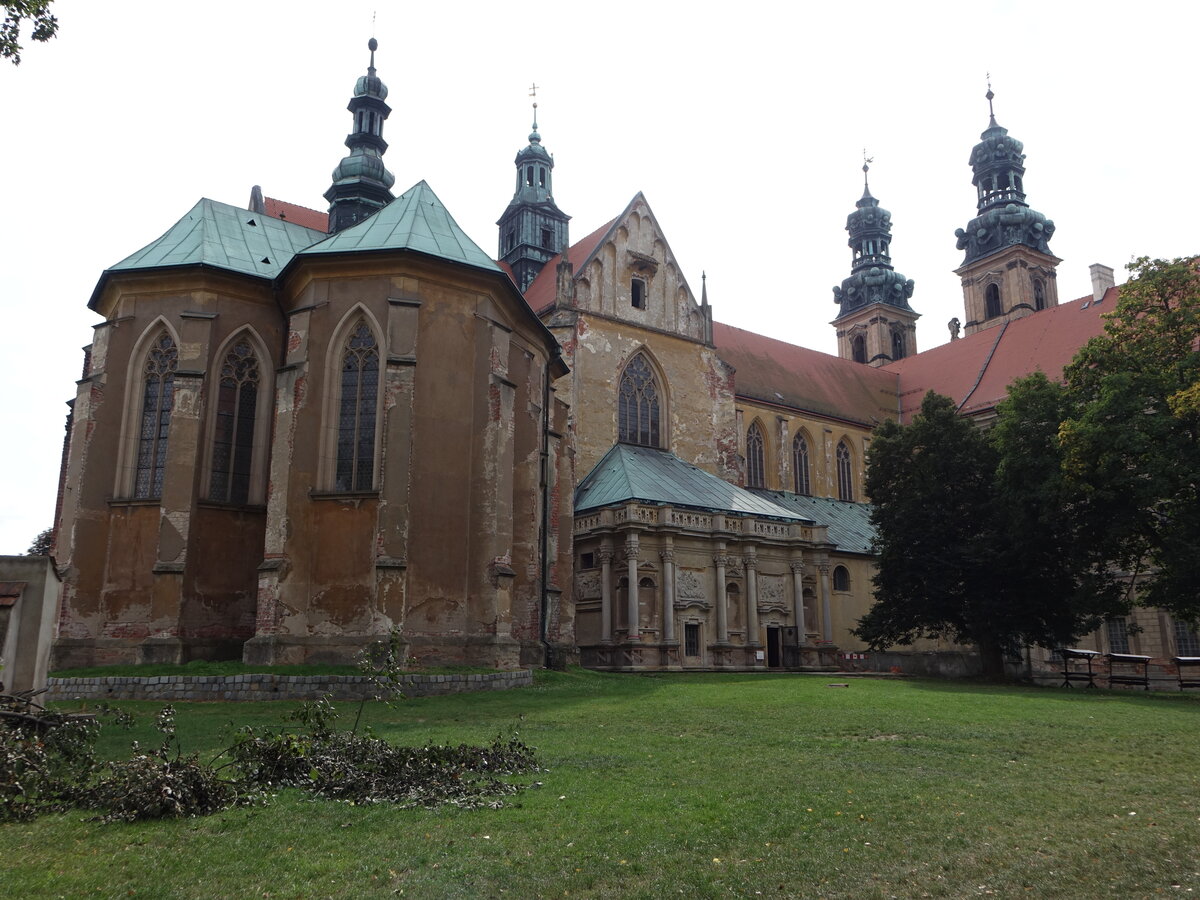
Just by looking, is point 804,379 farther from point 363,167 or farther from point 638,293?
point 363,167

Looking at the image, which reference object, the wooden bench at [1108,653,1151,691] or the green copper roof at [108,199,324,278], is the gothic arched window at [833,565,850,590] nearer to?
the wooden bench at [1108,653,1151,691]

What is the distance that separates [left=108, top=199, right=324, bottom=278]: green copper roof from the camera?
2467 centimetres

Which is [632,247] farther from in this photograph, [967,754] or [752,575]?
[967,754]

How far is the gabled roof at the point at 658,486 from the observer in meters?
33.0

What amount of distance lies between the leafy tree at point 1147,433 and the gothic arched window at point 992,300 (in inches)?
1772

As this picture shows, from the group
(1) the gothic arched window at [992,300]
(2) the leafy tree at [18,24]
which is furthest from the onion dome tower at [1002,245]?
(2) the leafy tree at [18,24]

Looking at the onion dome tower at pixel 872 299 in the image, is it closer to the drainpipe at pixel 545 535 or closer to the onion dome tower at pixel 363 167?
the onion dome tower at pixel 363 167

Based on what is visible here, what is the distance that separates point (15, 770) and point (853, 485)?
44.7 meters

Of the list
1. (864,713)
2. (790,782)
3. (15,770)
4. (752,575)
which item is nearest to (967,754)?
(790,782)

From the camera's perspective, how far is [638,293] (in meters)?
38.8

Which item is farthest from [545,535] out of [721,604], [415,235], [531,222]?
[531,222]

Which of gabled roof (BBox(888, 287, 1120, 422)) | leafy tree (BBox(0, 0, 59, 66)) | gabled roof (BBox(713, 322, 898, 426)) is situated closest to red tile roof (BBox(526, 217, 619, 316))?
gabled roof (BBox(713, 322, 898, 426))

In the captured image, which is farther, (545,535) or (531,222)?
(531,222)

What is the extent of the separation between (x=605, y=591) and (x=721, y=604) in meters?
4.21
